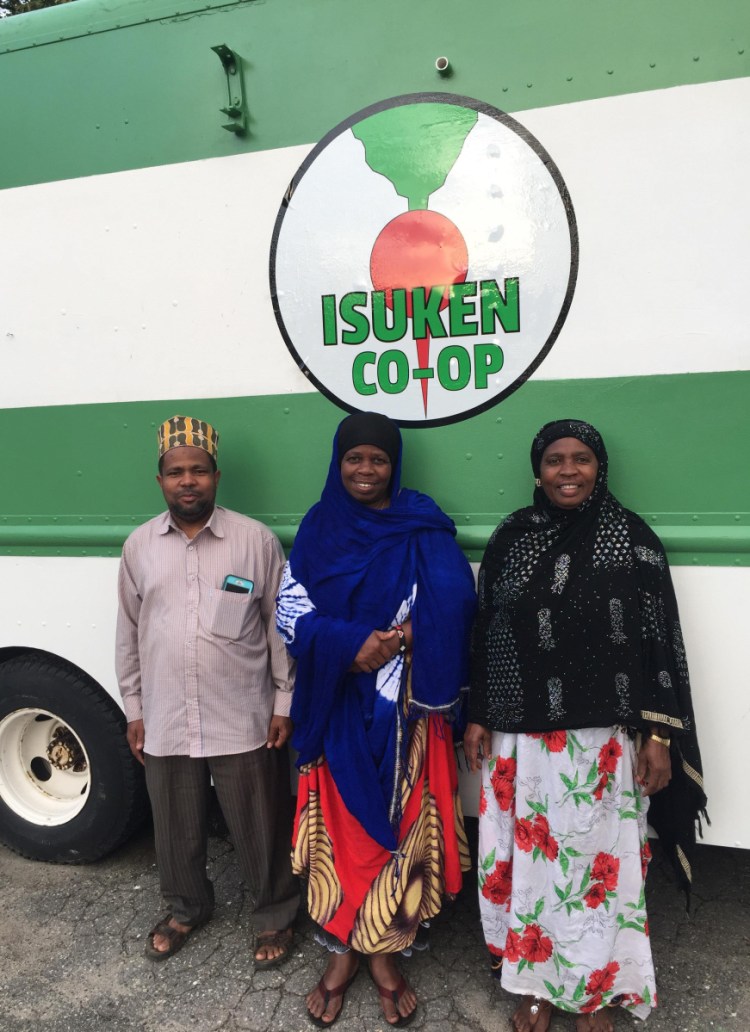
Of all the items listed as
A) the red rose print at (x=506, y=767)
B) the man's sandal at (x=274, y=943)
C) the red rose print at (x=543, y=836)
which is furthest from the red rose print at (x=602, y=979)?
the man's sandal at (x=274, y=943)

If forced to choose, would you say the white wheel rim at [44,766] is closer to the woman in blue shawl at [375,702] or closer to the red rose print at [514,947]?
the woman in blue shawl at [375,702]

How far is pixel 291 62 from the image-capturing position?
216cm

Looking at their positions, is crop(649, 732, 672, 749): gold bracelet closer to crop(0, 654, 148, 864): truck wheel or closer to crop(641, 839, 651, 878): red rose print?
crop(641, 839, 651, 878): red rose print

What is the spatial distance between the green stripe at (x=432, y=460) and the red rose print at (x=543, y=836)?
29.5 inches

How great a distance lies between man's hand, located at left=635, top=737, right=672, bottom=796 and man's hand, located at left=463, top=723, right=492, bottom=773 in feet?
1.30

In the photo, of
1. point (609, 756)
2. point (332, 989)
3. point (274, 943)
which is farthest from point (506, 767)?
point (274, 943)

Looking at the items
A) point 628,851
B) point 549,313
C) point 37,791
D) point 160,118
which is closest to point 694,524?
point 549,313

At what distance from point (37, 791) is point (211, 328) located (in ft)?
6.56

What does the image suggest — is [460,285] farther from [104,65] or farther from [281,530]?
[104,65]

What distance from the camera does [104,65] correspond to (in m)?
2.31

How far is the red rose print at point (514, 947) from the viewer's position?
2010 mm

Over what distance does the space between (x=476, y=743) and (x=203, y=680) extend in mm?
826

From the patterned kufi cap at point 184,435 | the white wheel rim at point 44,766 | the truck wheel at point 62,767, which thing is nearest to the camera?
the patterned kufi cap at point 184,435

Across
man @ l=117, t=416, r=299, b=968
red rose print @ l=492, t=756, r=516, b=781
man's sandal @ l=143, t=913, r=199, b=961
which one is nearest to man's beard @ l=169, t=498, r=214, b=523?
man @ l=117, t=416, r=299, b=968
